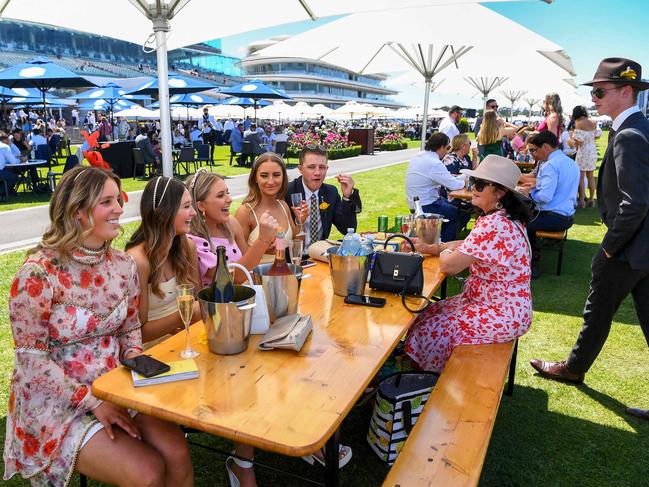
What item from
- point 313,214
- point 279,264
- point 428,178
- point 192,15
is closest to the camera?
point 279,264

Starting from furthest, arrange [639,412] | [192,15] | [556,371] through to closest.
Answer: [192,15], [556,371], [639,412]

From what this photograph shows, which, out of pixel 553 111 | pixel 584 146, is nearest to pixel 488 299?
pixel 553 111

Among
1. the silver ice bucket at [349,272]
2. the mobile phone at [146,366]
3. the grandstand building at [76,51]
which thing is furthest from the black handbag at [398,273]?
the grandstand building at [76,51]

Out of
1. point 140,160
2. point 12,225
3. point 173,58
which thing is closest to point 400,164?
point 140,160

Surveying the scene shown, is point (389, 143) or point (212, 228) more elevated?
point (389, 143)

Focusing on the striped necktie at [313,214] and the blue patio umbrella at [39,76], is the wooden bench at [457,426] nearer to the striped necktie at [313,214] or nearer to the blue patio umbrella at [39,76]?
the striped necktie at [313,214]

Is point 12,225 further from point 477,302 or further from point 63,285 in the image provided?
point 477,302

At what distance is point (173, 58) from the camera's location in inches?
3583

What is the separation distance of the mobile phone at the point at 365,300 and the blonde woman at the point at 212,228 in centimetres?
58

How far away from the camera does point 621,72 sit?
9.59ft

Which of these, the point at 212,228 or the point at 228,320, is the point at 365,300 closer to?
the point at 228,320

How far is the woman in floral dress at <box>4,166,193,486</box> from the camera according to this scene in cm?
185

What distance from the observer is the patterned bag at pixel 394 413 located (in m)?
2.57

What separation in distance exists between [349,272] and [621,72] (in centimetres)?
206
